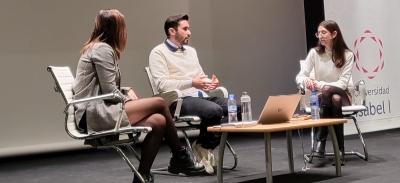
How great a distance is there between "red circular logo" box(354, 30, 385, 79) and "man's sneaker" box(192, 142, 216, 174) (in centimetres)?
262

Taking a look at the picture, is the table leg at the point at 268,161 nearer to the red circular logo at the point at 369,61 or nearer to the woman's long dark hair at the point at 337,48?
the woman's long dark hair at the point at 337,48

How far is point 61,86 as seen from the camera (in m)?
3.59

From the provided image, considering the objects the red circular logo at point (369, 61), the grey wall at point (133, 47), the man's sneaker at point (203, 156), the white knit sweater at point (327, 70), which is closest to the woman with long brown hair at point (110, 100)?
the man's sneaker at point (203, 156)

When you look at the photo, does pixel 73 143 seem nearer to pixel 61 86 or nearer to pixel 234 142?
pixel 234 142

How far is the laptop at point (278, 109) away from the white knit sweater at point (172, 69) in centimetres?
86

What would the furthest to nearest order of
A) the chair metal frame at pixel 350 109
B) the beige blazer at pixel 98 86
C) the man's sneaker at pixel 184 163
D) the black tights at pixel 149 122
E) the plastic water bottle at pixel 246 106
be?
the chair metal frame at pixel 350 109 → the man's sneaker at pixel 184 163 → the plastic water bottle at pixel 246 106 → the black tights at pixel 149 122 → the beige blazer at pixel 98 86

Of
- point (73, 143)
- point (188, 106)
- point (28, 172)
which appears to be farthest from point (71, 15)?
point (188, 106)

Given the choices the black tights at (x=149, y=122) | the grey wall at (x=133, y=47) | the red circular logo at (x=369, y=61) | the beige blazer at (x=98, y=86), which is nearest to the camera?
the beige blazer at (x=98, y=86)

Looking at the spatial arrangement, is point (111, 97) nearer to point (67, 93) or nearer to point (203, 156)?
point (67, 93)

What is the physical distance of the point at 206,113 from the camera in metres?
4.11

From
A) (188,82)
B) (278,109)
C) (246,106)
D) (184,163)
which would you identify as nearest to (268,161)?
(278,109)

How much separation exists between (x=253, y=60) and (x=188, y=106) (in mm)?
3400

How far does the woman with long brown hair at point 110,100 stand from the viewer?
11.3ft

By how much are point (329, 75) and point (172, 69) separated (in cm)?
126
